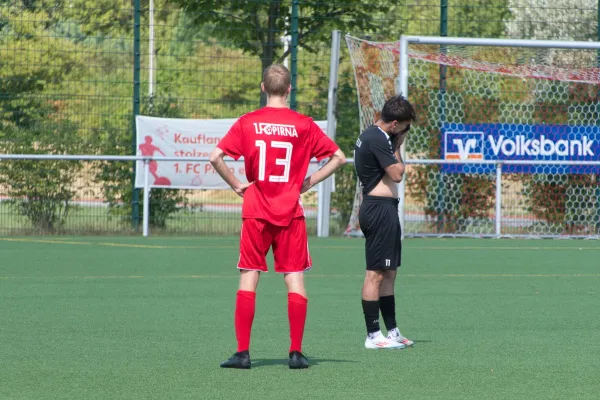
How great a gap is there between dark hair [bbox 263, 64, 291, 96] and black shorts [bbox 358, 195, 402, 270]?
4.26 feet

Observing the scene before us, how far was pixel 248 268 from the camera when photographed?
6.62 meters

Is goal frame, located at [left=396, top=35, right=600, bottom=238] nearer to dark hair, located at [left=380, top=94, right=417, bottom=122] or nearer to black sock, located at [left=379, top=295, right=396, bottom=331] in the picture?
black sock, located at [left=379, top=295, right=396, bottom=331]

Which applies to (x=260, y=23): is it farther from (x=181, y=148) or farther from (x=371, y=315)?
(x=371, y=315)

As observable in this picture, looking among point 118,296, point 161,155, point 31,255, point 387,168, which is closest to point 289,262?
point 387,168

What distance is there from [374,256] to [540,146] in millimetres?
10538

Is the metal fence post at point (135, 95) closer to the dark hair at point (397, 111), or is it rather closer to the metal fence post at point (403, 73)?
the metal fence post at point (403, 73)

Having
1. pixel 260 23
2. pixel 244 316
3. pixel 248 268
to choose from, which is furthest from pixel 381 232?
pixel 260 23

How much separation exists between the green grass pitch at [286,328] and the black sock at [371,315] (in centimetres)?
18

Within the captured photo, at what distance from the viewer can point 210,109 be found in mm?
17234

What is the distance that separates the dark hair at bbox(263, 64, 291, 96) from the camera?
654 cm

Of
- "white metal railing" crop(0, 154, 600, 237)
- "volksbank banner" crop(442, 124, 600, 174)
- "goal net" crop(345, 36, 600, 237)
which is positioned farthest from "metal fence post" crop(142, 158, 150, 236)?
"volksbank banner" crop(442, 124, 600, 174)

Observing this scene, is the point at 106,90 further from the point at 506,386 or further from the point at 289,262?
the point at 506,386

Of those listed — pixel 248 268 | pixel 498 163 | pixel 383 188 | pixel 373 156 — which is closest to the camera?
pixel 248 268

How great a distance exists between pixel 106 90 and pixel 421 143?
15.9 ft
